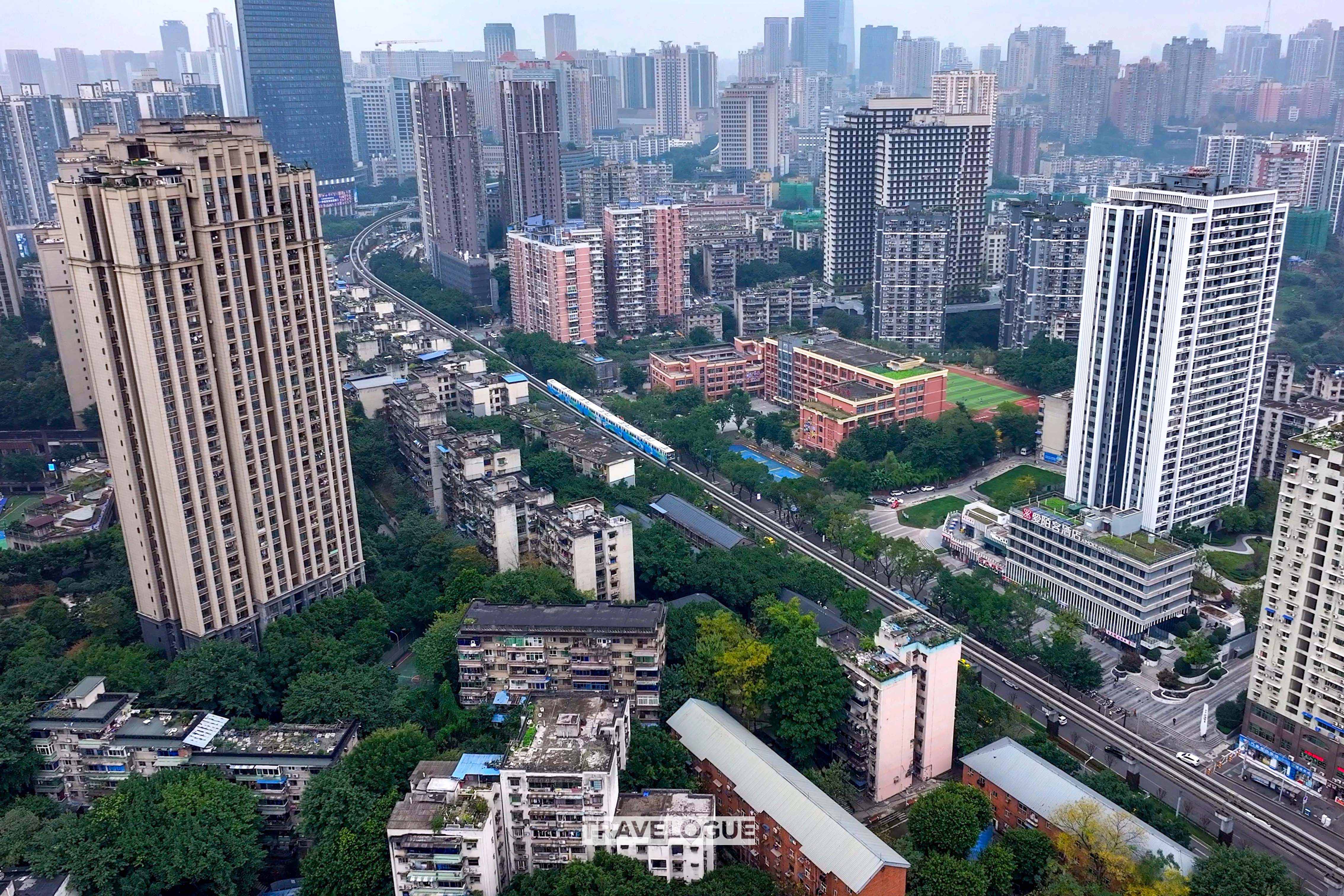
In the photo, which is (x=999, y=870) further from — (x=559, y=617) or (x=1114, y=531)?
(x=1114, y=531)

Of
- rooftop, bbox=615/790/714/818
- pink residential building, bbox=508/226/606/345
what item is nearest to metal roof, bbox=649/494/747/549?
rooftop, bbox=615/790/714/818

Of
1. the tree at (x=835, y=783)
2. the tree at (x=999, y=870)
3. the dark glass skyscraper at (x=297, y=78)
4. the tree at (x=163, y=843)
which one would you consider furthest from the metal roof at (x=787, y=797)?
the dark glass skyscraper at (x=297, y=78)

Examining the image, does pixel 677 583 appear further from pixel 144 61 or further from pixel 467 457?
pixel 144 61

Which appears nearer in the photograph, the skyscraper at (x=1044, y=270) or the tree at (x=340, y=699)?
the tree at (x=340, y=699)

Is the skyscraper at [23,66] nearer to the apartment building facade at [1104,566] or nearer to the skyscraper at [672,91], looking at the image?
the skyscraper at [672,91]

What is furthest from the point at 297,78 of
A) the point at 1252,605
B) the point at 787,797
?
the point at 787,797
